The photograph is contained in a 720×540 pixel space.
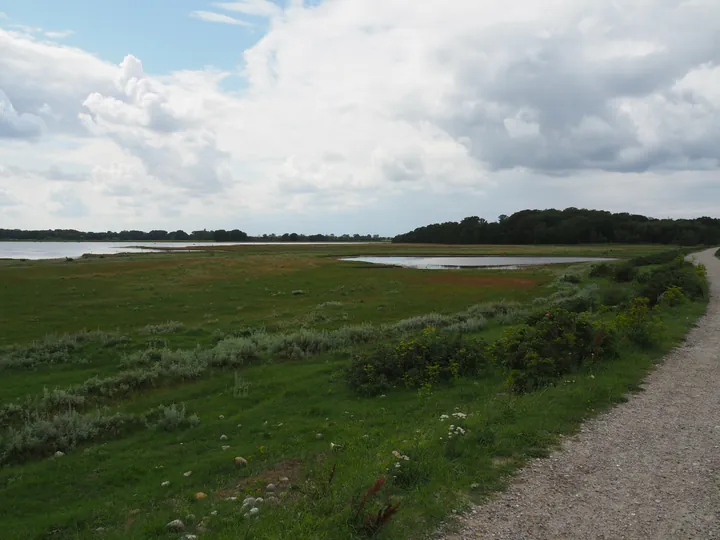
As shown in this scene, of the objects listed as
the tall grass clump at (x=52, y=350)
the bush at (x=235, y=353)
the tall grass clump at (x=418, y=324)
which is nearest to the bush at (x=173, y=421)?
the bush at (x=235, y=353)

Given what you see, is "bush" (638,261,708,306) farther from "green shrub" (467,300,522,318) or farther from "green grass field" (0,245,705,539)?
"green shrub" (467,300,522,318)

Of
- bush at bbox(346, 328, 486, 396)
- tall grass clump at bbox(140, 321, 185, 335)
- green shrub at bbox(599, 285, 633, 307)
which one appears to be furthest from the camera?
green shrub at bbox(599, 285, 633, 307)

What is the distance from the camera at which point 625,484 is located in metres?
6.67

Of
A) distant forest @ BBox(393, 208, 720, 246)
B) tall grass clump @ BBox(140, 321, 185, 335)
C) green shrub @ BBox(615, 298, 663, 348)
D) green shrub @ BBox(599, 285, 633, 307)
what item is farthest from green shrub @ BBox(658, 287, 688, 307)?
distant forest @ BBox(393, 208, 720, 246)

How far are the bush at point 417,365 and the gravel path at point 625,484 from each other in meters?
5.50

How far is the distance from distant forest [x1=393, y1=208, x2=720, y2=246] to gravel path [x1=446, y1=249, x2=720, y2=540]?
157 metres

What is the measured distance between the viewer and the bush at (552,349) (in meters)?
12.2

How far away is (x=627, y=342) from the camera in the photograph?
1465cm

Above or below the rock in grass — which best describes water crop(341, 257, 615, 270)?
above

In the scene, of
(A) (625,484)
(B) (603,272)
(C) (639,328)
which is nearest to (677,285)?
(C) (639,328)

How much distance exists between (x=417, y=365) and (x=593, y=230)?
564ft

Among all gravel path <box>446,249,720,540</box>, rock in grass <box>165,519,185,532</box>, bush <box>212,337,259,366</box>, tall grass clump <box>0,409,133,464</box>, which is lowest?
tall grass clump <box>0,409,133,464</box>

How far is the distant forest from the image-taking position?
15425 cm

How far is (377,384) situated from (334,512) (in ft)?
28.0
